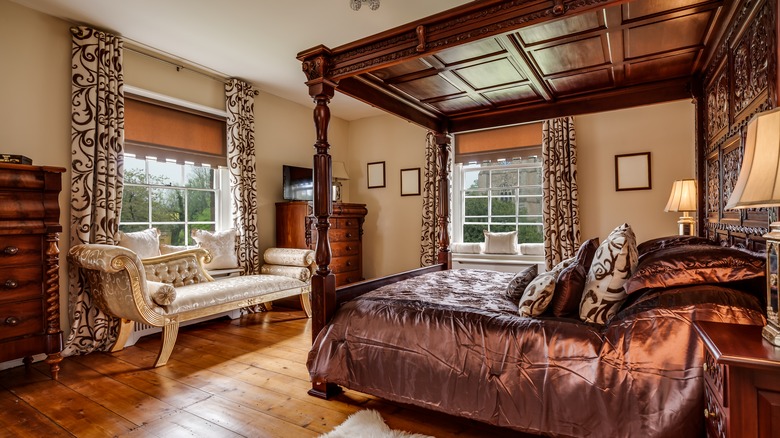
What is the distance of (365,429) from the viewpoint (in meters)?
1.96

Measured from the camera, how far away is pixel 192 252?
3.85m

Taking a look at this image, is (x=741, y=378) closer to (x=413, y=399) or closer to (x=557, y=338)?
(x=557, y=338)

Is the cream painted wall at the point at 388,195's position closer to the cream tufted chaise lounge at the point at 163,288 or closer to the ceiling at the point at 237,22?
the cream tufted chaise lounge at the point at 163,288

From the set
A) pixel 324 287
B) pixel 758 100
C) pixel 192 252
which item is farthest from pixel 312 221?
pixel 758 100

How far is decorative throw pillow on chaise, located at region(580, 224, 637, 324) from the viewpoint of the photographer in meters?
1.77

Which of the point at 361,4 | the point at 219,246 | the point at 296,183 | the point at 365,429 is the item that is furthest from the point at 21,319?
the point at 361,4

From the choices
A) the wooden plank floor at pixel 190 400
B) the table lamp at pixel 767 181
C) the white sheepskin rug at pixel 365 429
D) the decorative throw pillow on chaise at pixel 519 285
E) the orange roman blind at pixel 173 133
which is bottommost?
the wooden plank floor at pixel 190 400

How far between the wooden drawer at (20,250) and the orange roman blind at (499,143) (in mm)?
4382

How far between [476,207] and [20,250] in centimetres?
456

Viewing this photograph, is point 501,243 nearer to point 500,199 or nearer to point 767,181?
point 500,199

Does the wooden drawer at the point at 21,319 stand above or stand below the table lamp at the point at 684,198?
below

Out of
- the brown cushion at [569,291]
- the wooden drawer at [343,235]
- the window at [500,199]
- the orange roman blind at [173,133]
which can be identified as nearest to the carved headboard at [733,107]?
the brown cushion at [569,291]

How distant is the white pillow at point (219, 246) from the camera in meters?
4.18

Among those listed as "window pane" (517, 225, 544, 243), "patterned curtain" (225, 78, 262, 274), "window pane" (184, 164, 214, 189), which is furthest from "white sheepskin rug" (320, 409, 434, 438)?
"window pane" (517, 225, 544, 243)
